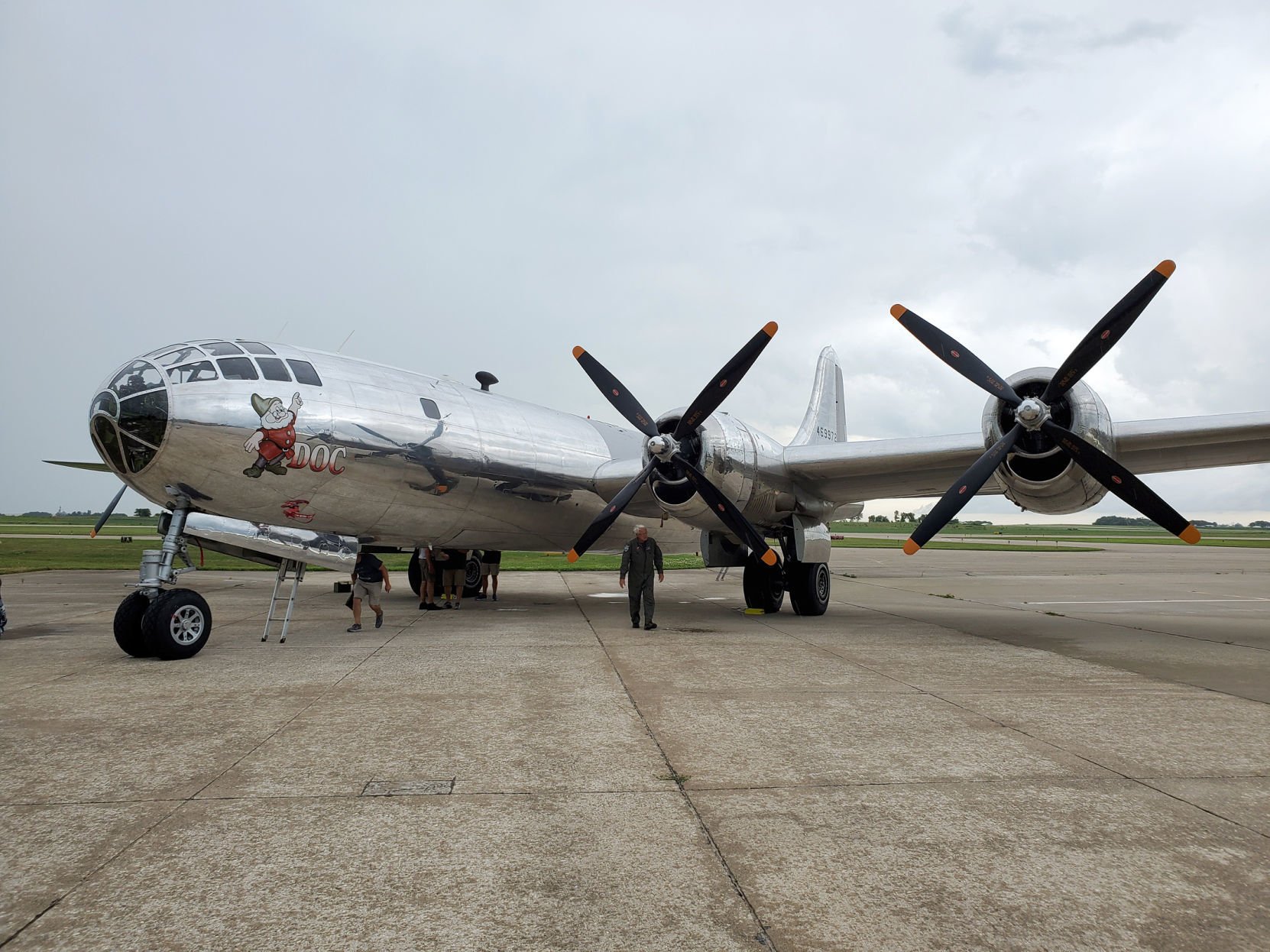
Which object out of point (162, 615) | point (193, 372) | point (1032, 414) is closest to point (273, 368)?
point (193, 372)

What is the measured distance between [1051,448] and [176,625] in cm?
1153

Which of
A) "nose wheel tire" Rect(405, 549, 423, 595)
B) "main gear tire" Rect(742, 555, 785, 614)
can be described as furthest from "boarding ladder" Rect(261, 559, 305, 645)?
"main gear tire" Rect(742, 555, 785, 614)

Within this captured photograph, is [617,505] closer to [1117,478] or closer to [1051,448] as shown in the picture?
[1051,448]

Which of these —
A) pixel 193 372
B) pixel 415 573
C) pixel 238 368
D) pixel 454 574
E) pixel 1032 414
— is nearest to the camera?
pixel 193 372

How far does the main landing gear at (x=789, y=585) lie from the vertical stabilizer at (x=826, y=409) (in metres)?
5.30

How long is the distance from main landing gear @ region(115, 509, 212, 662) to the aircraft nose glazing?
94cm

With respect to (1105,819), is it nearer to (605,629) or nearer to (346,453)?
(605,629)

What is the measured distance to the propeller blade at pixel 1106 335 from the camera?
10750 mm

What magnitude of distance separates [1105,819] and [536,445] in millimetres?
11650

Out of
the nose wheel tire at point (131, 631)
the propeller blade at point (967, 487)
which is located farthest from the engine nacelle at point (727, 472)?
the nose wheel tire at point (131, 631)

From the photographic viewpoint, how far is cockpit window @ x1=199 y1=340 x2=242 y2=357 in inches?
412

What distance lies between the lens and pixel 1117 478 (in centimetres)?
1075

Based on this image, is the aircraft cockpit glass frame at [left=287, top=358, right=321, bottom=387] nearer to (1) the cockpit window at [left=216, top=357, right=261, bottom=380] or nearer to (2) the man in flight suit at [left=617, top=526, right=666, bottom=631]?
(1) the cockpit window at [left=216, top=357, right=261, bottom=380]

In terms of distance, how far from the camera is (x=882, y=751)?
5.47 metres
